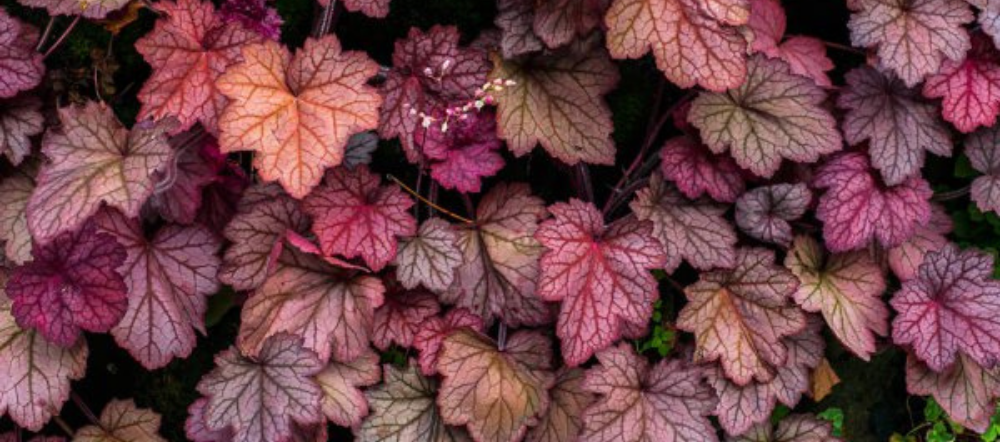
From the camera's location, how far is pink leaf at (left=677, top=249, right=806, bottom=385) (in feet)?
7.14

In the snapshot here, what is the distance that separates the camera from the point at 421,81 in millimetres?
2086

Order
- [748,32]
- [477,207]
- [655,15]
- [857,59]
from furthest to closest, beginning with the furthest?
[857,59]
[477,207]
[748,32]
[655,15]

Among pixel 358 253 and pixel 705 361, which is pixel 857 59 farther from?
pixel 358 253

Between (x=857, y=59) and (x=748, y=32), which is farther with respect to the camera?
(x=857, y=59)

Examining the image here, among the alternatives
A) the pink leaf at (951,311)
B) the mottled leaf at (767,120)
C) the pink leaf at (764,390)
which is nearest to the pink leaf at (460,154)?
the mottled leaf at (767,120)

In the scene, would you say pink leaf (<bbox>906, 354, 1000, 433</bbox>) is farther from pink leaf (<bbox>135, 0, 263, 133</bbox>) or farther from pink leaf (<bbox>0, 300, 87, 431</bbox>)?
pink leaf (<bbox>0, 300, 87, 431</bbox>)

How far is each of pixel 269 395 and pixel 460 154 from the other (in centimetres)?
62

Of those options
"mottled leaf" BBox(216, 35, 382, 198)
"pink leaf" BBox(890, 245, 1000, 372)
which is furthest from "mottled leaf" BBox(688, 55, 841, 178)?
"mottled leaf" BBox(216, 35, 382, 198)

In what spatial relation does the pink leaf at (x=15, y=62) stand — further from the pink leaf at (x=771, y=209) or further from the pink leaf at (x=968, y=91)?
the pink leaf at (x=968, y=91)

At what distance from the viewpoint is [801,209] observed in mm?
2215

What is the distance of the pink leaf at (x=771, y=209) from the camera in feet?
7.25

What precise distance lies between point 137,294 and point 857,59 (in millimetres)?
1734

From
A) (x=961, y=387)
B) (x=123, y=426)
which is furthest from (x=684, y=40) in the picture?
(x=123, y=426)

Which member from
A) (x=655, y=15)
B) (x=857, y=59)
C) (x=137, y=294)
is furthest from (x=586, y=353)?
(x=857, y=59)
